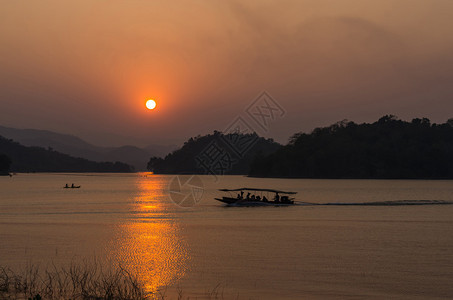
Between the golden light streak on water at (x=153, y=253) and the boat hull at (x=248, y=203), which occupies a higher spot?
the boat hull at (x=248, y=203)

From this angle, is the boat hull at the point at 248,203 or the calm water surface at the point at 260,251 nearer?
the calm water surface at the point at 260,251

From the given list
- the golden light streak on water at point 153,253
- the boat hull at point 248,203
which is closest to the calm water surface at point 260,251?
the golden light streak on water at point 153,253

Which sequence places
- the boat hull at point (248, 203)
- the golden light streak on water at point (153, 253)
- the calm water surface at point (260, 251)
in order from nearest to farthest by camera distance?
the calm water surface at point (260, 251), the golden light streak on water at point (153, 253), the boat hull at point (248, 203)

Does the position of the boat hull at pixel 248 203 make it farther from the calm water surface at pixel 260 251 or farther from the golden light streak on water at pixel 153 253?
the golden light streak on water at pixel 153 253

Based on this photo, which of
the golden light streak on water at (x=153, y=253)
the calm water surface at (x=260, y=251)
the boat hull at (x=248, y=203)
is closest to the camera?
the calm water surface at (x=260, y=251)

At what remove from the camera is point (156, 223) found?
60.3 m

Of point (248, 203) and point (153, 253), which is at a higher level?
point (248, 203)

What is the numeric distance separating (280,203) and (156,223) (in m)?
26.7

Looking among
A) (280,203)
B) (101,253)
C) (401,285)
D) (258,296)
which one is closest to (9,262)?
(101,253)

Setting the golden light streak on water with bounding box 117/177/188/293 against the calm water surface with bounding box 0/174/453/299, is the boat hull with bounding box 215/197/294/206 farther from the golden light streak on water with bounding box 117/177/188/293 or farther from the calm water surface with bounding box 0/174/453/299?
the golden light streak on water with bounding box 117/177/188/293

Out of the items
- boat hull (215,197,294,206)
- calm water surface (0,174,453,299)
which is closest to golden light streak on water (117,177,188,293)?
calm water surface (0,174,453,299)

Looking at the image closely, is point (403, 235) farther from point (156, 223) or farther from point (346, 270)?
point (156, 223)

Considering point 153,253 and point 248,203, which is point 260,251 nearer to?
point 153,253

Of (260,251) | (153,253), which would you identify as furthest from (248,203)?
(153,253)
